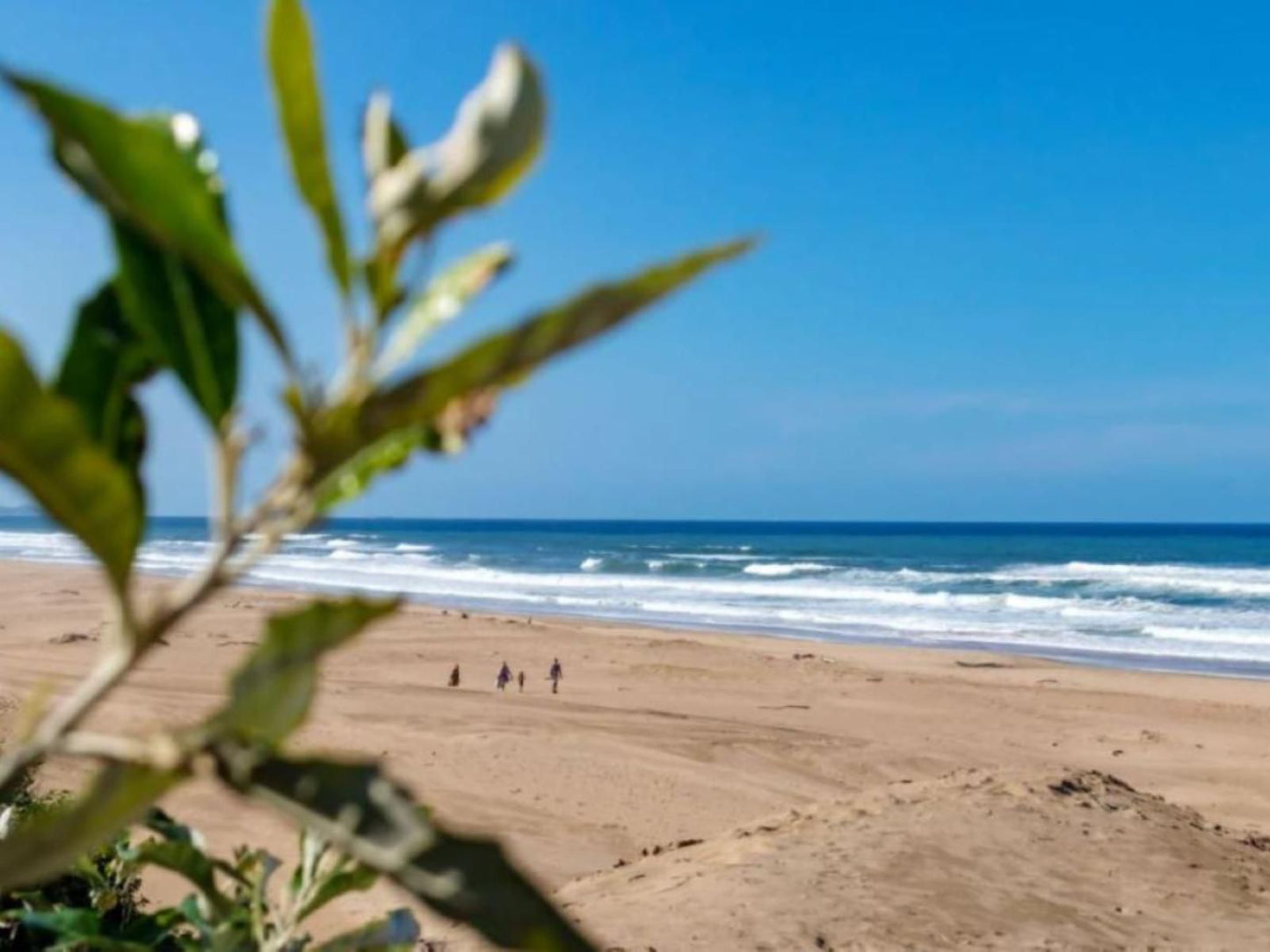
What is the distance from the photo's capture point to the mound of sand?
5.12 metres

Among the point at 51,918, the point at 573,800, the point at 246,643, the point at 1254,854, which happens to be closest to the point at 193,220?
the point at 51,918

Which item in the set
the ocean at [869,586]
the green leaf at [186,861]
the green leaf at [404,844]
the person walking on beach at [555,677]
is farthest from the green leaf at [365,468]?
the person walking on beach at [555,677]

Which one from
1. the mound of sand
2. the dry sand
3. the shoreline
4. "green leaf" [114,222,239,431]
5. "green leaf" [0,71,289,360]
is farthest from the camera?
the shoreline

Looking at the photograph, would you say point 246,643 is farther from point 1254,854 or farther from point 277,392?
point 277,392

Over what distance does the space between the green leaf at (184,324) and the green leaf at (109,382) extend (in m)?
0.06

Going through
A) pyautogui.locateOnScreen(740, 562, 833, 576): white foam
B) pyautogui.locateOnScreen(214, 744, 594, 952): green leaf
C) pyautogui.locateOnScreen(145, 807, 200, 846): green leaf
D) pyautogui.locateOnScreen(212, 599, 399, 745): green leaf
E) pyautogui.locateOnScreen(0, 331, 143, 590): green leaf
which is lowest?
pyautogui.locateOnScreen(740, 562, 833, 576): white foam

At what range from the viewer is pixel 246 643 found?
17.8 m

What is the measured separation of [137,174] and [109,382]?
0.21 meters

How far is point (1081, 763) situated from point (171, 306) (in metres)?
13.0

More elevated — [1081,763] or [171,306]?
[171,306]

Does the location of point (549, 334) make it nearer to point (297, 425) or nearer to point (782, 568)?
point (297, 425)

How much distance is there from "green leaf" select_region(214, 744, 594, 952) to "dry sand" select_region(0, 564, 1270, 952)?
0.46 feet

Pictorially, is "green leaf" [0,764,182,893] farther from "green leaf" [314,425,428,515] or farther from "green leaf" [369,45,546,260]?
"green leaf" [369,45,546,260]

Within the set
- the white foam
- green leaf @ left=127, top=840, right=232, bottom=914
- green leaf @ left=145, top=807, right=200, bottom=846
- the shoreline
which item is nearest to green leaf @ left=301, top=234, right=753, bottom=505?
green leaf @ left=127, top=840, right=232, bottom=914
